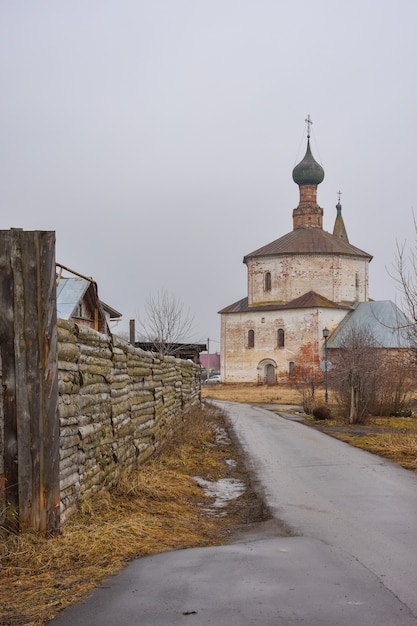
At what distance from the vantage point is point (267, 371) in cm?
6444

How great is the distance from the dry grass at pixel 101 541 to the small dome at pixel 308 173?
57.1 metres

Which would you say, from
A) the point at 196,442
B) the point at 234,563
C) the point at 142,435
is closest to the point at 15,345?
the point at 234,563

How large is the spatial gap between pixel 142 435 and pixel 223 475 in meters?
2.04

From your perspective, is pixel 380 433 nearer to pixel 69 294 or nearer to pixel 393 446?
Answer: pixel 393 446

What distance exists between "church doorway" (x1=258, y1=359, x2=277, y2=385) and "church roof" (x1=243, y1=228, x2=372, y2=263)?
9435 millimetres

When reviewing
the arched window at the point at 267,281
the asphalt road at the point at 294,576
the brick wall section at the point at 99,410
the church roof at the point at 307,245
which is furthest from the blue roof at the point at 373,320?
the asphalt road at the point at 294,576

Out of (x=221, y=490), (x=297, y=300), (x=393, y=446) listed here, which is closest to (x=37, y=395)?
(x=221, y=490)

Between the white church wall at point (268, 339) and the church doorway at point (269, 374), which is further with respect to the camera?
the church doorway at point (269, 374)

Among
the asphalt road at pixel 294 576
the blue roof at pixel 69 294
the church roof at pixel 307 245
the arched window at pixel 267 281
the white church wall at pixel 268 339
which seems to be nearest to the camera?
the asphalt road at pixel 294 576

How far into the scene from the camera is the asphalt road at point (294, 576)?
4879 mm

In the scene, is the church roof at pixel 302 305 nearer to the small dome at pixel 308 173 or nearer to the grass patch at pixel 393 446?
the small dome at pixel 308 173

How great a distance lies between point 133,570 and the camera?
19.7ft

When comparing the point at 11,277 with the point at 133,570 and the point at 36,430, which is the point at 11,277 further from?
the point at 133,570

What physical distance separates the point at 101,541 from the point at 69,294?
47.6ft
